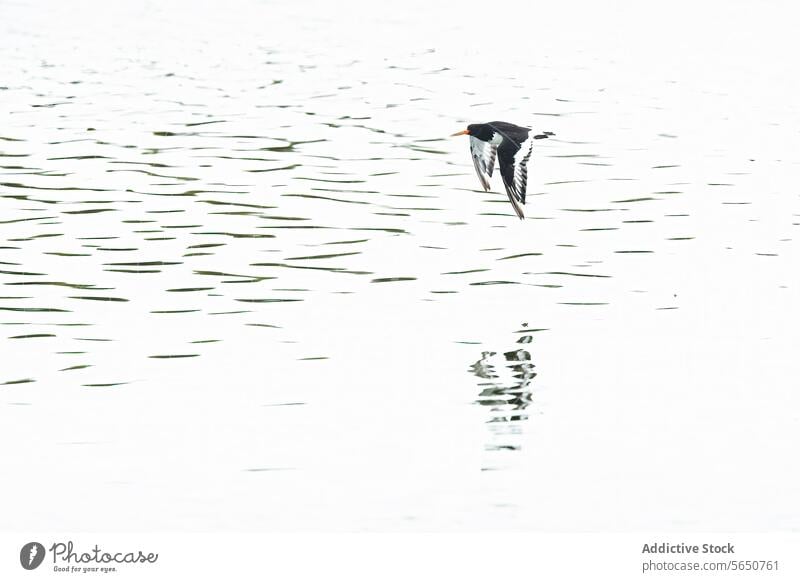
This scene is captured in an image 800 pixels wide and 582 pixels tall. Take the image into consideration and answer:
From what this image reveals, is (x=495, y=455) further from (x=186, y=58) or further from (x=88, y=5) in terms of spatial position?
(x=88, y=5)

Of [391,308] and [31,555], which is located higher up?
[31,555]

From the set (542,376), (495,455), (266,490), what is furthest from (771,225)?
(266,490)

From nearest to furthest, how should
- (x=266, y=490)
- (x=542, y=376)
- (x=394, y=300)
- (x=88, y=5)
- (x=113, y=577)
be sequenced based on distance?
(x=113, y=577) < (x=266, y=490) < (x=542, y=376) < (x=394, y=300) < (x=88, y=5)

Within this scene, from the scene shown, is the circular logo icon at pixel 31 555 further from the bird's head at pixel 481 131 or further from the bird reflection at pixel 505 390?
the bird's head at pixel 481 131

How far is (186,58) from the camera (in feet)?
104

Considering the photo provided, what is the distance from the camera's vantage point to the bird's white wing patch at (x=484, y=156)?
54.4 feet

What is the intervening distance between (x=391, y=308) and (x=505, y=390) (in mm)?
2554

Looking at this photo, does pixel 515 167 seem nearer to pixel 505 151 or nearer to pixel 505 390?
pixel 505 151

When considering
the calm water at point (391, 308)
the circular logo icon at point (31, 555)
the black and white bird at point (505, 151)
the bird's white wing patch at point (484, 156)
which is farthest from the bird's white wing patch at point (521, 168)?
the circular logo icon at point (31, 555)

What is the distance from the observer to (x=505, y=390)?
1157 centimetres

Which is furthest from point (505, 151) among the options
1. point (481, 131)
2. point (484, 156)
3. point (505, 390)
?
point (505, 390)

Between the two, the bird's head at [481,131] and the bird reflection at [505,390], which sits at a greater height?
the bird's head at [481,131]

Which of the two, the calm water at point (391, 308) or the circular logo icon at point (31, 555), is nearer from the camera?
the circular logo icon at point (31, 555)

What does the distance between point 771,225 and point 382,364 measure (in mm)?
6480
